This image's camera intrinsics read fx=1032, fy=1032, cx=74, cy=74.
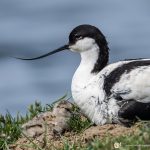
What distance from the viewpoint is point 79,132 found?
10.6 m

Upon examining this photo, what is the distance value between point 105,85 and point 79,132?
1.81 feet

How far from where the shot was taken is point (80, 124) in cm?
1078

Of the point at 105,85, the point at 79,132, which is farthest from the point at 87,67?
the point at 79,132

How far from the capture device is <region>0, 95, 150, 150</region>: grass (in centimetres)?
883

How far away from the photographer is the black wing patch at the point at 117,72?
34.1 ft

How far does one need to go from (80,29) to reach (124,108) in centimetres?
136

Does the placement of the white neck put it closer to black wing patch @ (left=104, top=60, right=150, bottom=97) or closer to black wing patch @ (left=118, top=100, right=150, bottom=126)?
black wing patch @ (left=104, top=60, right=150, bottom=97)

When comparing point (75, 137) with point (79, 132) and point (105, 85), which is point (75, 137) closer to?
point (79, 132)

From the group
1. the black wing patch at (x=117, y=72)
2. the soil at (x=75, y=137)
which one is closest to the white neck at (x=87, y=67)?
the black wing patch at (x=117, y=72)

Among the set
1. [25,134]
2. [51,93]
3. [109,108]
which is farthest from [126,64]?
[51,93]

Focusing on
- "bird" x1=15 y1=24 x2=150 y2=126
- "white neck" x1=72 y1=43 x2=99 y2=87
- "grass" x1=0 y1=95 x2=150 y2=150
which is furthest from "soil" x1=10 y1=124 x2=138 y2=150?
"white neck" x1=72 y1=43 x2=99 y2=87

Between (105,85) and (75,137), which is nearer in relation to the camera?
(75,137)

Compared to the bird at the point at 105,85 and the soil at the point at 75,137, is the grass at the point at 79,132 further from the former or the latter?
the bird at the point at 105,85

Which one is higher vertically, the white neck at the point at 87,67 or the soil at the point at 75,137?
the white neck at the point at 87,67
